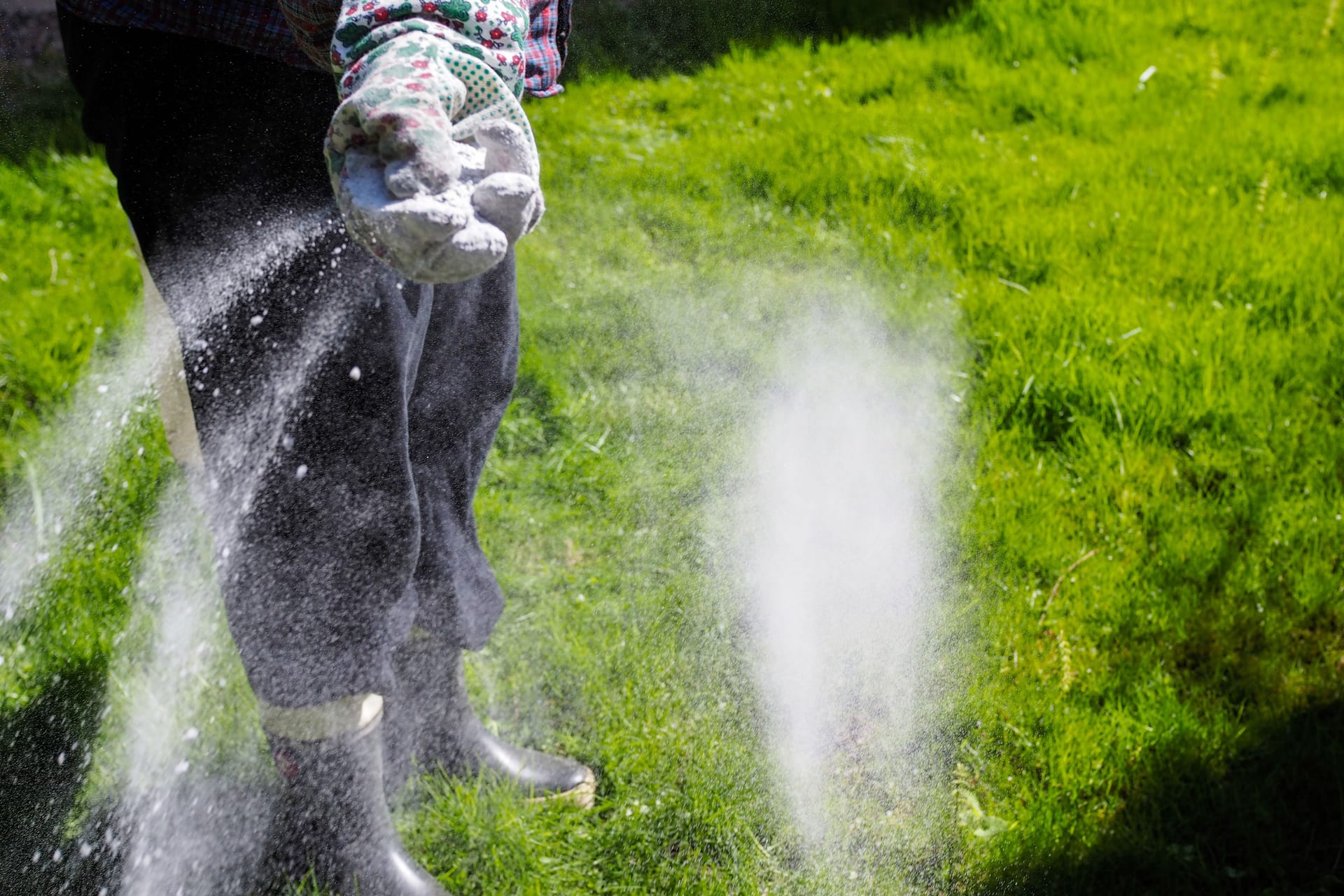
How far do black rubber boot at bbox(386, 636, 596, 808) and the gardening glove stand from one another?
1.07 meters

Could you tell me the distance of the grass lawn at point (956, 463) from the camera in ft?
6.29

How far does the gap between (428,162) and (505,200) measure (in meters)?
0.10

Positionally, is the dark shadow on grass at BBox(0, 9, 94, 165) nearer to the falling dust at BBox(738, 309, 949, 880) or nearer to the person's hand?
the falling dust at BBox(738, 309, 949, 880)

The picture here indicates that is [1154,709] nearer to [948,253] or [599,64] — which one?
[948,253]

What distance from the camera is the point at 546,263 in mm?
3535

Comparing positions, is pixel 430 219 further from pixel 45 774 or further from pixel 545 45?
pixel 45 774

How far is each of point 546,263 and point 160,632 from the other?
5.94 feet

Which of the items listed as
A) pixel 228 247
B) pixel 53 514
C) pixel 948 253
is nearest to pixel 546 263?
pixel 948 253

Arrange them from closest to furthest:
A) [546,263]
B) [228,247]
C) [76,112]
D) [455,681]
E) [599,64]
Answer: [228,247] → [455,681] → [546,263] → [76,112] → [599,64]

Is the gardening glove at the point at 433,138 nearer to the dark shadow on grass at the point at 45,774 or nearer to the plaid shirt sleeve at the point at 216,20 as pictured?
the plaid shirt sleeve at the point at 216,20

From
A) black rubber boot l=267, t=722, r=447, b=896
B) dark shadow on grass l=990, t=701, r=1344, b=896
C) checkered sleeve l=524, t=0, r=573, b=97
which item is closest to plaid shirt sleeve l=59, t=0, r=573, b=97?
checkered sleeve l=524, t=0, r=573, b=97

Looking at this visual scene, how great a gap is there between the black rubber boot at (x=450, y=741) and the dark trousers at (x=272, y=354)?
0.31 meters

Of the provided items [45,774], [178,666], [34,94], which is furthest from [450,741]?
[34,94]

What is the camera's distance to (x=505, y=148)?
1.17 m
